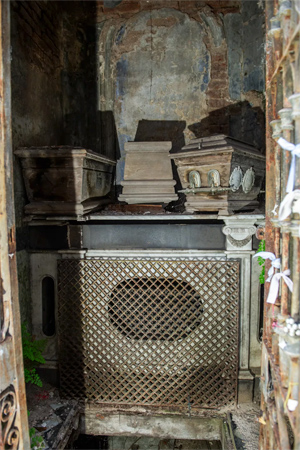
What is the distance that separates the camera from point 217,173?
3.91m

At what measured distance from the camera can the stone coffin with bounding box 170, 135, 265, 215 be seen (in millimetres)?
3875

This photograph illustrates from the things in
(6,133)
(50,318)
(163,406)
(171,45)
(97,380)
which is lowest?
(163,406)

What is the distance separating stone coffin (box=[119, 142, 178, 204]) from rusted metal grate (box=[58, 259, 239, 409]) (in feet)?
3.37

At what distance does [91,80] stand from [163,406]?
5308 millimetres

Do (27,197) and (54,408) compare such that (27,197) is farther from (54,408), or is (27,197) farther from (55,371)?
(54,408)

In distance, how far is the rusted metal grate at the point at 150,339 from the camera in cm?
409

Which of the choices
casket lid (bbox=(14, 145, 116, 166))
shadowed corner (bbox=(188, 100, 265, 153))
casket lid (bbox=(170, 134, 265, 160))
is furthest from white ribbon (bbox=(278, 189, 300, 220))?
shadowed corner (bbox=(188, 100, 265, 153))

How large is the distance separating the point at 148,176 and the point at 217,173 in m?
1.15

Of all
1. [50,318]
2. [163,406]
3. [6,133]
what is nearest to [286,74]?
[6,133]

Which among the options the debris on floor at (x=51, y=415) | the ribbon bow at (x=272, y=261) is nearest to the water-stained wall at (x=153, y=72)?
Answer: the debris on floor at (x=51, y=415)

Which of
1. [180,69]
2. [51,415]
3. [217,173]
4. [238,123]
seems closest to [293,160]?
[217,173]

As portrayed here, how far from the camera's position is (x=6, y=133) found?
6.75 feet

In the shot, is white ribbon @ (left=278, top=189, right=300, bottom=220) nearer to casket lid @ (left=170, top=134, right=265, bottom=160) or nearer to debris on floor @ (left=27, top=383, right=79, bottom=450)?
casket lid @ (left=170, top=134, right=265, bottom=160)

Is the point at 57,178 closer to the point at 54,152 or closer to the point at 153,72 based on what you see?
the point at 54,152
